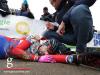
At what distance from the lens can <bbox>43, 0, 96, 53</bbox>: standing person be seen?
6785 millimetres

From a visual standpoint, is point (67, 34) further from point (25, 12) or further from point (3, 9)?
point (25, 12)

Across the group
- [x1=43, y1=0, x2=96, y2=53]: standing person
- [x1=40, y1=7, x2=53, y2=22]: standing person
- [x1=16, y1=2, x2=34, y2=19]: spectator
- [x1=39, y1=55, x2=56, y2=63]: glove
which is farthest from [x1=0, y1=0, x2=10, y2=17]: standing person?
[x1=39, y1=55, x2=56, y2=63]: glove

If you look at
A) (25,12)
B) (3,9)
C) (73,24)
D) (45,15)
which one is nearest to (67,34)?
(73,24)

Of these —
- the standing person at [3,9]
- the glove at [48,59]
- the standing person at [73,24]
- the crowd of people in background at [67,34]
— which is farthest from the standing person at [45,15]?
the glove at [48,59]

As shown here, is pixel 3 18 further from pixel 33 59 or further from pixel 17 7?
pixel 33 59

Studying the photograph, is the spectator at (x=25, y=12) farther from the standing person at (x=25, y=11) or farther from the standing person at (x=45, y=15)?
the standing person at (x=45, y=15)

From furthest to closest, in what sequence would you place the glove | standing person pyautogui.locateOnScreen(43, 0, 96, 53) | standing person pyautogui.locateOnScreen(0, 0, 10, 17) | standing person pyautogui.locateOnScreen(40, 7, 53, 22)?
standing person pyautogui.locateOnScreen(40, 7, 53, 22) → standing person pyautogui.locateOnScreen(0, 0, 10, 17) → standing person pyautogui.locateOnScreen(43, 0, 96, 53) → the glove

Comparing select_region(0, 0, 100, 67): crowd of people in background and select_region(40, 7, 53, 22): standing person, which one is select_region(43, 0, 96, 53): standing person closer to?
select_region(0, 0, 100, 67): crowd of people in background

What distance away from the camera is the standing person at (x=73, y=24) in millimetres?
6785

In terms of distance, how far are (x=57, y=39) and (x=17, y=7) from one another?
23.6 feet

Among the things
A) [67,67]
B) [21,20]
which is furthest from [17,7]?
[67,67]

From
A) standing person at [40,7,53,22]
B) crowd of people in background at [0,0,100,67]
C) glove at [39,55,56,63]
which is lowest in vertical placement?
glove at [39,55,56,63]

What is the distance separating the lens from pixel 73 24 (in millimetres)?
6965

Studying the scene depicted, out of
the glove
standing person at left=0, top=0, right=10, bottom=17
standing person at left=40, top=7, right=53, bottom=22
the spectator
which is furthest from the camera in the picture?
standing person at left=40, top=7, right=53, bottom=22
